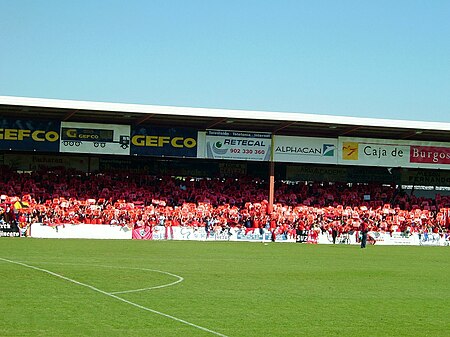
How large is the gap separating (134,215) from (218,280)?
2477 cm

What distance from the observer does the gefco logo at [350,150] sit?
5338 cm

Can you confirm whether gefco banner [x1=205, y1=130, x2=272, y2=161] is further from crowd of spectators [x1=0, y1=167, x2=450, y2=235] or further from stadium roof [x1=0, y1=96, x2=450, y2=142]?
crowd of spectators [x1=0, y1=167, x2=450, y2=235]

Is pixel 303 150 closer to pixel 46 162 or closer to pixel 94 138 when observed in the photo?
pixel 94 138

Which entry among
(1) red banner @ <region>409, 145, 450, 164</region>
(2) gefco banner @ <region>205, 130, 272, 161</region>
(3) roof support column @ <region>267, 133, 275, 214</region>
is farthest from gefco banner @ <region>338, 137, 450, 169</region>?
(2) gefco banner @ <region>205, 130, 272, 161</region>

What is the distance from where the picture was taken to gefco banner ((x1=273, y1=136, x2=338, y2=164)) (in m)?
52.3

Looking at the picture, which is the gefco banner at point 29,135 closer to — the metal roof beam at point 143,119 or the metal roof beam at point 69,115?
the metal roof beam at point 69,115

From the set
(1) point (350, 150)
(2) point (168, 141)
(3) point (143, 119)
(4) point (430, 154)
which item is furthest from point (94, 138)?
(4) point (430, 154)

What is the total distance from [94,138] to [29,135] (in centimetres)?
383

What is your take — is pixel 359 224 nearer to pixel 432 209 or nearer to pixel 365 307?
pixel 432 209

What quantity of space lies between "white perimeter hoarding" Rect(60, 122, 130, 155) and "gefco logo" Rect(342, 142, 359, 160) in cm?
1429

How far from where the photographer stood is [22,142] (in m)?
48.1

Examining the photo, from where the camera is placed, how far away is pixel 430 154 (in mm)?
54781

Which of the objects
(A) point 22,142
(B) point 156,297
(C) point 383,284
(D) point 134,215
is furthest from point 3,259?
(A) point 22,142

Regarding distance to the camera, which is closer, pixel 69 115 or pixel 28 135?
pixel 28 135
